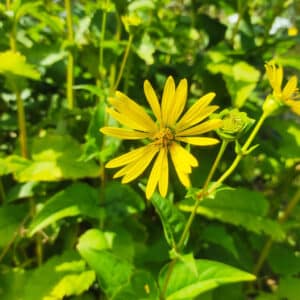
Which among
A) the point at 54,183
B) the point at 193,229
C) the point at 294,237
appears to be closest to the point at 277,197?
the point at 294,237

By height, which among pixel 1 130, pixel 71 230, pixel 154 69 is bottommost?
pixel 71 230

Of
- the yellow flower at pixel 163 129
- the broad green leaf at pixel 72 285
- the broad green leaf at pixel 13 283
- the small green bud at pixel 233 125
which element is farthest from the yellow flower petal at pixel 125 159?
the broad green leaf at pixel 13 283

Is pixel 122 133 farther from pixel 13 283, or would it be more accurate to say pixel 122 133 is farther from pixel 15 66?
pixel 13 283

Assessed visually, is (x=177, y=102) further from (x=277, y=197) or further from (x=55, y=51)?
(x=277, y=197)

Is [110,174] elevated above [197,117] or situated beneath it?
situated beneath

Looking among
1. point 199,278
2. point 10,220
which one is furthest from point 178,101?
point 10,220

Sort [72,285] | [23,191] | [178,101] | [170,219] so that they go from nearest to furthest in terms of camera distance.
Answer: [178,101], [170,219], [72,285], [23,191]

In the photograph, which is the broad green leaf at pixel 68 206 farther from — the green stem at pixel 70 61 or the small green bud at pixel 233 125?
the small green bud at pixel 233 125
